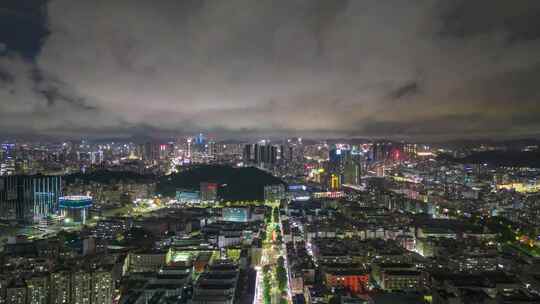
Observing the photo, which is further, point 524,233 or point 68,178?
point 68,178

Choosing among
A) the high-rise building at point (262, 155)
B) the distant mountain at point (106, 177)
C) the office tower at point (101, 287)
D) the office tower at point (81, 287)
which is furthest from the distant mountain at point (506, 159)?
the office tower at point (81, 287)

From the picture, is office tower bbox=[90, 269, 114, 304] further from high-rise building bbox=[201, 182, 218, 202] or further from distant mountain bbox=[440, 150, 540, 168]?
distant mountain bbox=[440, 150, 540, 168]

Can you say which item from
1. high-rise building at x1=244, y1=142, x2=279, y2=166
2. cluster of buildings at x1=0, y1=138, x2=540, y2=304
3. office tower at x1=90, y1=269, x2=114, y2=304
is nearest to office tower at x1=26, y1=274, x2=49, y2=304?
cluster of buildings at x1=0, y1=138, x2=540, y2=304

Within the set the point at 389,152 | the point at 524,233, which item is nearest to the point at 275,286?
the point at 524,233

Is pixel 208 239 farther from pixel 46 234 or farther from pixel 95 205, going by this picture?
pixel 95 205

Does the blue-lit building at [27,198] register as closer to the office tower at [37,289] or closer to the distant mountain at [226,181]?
the distant mountain at [226,181]

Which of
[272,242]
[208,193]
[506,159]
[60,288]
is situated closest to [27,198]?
[208,193]
